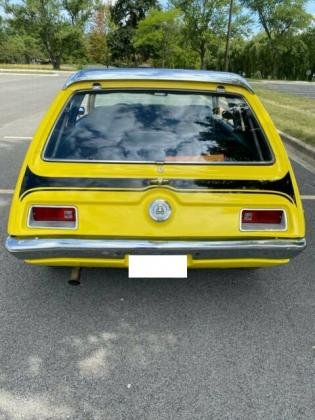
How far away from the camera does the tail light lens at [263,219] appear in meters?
2.65

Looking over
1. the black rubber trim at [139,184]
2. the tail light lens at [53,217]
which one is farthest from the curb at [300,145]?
the tail light lens at [53,217]

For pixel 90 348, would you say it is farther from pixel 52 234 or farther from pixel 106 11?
pixel 106 11

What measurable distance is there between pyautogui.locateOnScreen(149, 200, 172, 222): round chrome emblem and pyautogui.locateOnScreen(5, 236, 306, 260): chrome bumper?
0.16 meters

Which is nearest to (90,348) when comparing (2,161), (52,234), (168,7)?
(52,234)

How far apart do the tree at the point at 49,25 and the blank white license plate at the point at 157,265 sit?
6541 cm

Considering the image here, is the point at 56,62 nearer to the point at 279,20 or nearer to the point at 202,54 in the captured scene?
the point at 202,54

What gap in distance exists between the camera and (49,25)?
203 ft

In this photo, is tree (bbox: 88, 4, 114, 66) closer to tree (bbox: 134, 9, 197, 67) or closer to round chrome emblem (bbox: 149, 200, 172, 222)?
tree (bbox: 134, 9, 197, 67)

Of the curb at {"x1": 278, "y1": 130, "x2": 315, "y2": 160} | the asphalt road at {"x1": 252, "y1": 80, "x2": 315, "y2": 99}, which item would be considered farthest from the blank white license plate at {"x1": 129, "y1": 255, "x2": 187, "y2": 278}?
the asphalt road at {"x1": 252, "y1": 80, "x2": 315, "y2": 99}

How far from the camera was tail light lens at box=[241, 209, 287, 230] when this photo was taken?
2.65 metres

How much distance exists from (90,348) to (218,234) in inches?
40.8

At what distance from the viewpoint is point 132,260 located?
2.64 meters

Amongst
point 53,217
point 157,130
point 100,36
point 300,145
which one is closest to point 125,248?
point 53,217

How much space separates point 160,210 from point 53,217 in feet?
2.16
